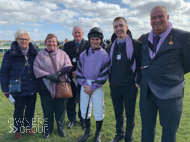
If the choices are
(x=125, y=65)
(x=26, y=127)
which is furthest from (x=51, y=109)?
(x=125, y=65)

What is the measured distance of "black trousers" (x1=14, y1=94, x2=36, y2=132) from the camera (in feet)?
10.0

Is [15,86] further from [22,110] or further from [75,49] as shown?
[75,49]

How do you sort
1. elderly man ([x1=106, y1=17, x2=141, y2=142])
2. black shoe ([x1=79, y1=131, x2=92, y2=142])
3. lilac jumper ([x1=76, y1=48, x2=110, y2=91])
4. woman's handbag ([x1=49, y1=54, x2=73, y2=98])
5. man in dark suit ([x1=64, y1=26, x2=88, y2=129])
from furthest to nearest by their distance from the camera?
man in dark suit ([x1=64, y1=26, x2=88, y2=129]) → black shoe ([x1=79, y1=131, x2=92, y2=142]) → woman's handbag ([x1=49, y1=54, x2=73, y2=98]) → lilac jumper ([x1=76, y1=48, x2=110, y2=91]) → elderly man ([x1=106, y1=17, x2=141, y2=142])

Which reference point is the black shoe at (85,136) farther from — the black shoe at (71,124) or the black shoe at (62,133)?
the black shoe at (71,124)

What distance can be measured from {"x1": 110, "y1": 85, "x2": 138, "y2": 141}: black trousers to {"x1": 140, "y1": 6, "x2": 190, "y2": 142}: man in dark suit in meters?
0.47

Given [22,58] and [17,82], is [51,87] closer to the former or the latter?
[17,82]

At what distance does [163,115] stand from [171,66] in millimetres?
731

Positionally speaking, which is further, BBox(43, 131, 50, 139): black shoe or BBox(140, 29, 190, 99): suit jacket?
BBox(43, 131, 50, 139): black shoe

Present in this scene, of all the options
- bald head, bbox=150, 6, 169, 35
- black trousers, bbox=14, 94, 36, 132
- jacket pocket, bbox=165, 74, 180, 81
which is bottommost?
black trousers, bbox=14, 94, 36, 132

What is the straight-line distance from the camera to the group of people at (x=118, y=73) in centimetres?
200

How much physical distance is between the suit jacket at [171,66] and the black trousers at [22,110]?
Result: 261 cm

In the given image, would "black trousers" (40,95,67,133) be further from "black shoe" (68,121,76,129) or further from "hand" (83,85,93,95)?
"hand" (83,85,93,95)

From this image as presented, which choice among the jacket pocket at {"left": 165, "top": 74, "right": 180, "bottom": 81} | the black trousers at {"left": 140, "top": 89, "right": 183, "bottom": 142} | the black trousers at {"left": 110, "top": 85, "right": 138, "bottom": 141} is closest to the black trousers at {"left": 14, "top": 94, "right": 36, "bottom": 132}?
the black trousers at {"left": 110, "top": 85, "right": 138, "bottom": 141}

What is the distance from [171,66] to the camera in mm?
1962
